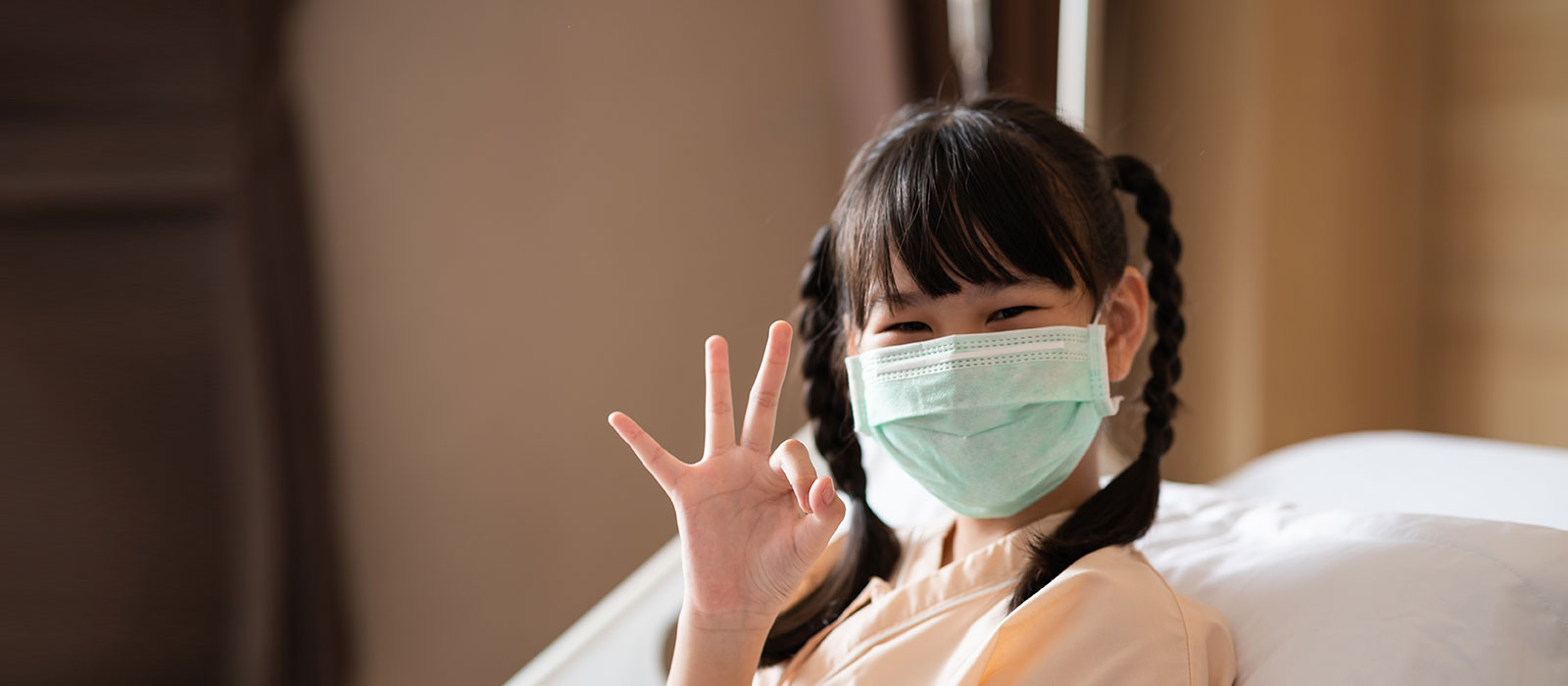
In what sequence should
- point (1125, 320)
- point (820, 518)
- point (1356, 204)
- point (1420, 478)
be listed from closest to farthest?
point (820, 518) < point (1125, 320) < point (1420, 478) < point (1356, 204)

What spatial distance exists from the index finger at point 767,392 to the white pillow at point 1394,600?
1.65 ft

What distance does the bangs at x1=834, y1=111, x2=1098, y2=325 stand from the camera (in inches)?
37.6

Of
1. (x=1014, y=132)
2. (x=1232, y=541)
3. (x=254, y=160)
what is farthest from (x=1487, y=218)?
(x=254, y=160)

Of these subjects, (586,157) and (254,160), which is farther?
(586,157)

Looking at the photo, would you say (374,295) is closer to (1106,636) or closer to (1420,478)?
(1106,636)

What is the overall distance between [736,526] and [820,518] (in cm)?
9

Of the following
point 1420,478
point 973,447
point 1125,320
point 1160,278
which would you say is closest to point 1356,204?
point 1420,478

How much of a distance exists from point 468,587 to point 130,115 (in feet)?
1.91

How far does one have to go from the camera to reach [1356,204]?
8.29ft

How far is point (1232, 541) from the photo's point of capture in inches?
46.1

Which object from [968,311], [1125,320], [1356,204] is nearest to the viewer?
[968,311]

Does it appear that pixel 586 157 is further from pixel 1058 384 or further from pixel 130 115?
pixel 1058 384

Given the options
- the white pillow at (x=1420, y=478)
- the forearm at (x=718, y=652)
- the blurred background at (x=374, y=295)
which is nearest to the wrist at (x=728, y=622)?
the forearm at (x=718, y=652)

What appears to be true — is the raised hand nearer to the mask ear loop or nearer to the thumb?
the thumb
